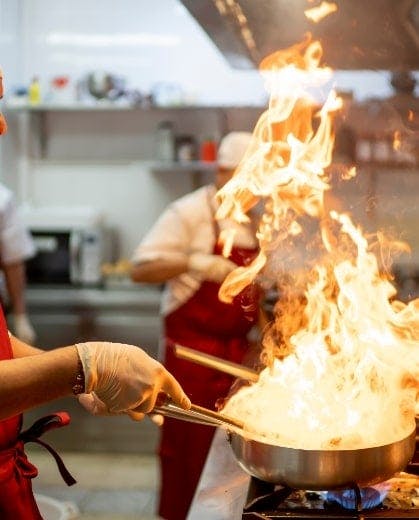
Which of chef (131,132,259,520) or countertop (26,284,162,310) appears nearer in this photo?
chef (131,132,259,520)

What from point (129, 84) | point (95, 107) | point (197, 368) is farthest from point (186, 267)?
point (129, 84)

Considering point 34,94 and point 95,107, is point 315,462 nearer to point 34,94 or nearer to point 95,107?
point 95,107

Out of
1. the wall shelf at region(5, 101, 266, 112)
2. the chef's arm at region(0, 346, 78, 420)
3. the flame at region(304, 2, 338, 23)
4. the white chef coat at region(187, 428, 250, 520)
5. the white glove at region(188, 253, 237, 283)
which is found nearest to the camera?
the chef's arm at region(0, 346, 78, 420)

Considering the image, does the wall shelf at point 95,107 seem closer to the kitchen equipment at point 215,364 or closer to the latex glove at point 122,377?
the kitchen equipment at point 215,364

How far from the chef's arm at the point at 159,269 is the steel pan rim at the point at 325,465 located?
204 centimetres

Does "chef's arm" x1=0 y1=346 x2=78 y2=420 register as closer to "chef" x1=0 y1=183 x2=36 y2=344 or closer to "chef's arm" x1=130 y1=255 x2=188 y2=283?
"chef's arm" x1=130 y1=255 x2=188 y2=283

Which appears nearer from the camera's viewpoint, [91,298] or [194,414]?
[194,414]

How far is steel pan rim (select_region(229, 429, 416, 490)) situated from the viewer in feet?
5.76

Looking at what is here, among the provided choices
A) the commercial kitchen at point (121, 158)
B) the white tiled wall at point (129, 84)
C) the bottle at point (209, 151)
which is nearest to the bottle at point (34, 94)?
the commercial kitchen at point (121, 158)

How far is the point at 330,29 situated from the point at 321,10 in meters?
0.28

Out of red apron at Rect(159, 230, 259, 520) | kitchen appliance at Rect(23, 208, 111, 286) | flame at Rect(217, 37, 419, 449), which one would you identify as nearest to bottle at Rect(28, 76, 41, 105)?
kitchen appliance at Rect(23, 208, 111, 286)

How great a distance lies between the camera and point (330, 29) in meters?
2.83

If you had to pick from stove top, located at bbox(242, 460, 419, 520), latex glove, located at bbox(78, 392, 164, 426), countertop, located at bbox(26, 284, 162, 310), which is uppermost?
latex glove, located at bbox(78, 392, 164, 426)

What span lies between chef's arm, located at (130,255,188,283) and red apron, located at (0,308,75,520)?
5.73 feet
